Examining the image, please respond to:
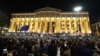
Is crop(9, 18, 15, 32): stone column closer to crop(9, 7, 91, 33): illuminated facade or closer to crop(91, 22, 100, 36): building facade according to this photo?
crop(9, 7, 91, 33): illuminated facade

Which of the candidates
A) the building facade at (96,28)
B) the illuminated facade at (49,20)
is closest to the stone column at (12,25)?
the illuminated facade at (49,20)

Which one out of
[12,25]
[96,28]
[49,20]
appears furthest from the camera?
[96,28]

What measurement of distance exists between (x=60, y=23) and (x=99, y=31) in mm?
16288

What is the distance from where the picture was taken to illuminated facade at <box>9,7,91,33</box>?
248 feet

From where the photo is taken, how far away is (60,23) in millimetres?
77375

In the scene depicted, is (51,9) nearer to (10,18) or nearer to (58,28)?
(58,28)

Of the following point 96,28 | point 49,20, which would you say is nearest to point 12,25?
point 49,20

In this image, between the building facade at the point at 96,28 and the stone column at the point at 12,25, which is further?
the building facade at the point at 96,28

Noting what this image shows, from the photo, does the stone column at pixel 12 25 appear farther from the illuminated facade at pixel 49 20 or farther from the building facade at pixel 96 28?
the building facade at pixel 96 28

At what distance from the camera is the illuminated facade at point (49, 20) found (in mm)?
75562

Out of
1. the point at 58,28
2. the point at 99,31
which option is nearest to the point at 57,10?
the point at 58,28

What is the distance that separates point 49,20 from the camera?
78.6 meters

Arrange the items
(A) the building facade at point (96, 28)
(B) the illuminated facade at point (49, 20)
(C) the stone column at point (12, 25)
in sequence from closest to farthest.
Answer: (C) the stone column at point (12, 25), (B) the illuminated facade at point (49, 20), (A) the building facade at point (96, 28)

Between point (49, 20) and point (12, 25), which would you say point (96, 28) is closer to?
point (49, 20)
